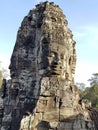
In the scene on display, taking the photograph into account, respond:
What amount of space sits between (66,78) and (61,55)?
1055mm

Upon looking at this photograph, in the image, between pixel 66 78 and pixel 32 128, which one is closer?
pixel 32 128

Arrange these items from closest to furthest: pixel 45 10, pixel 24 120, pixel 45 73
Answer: pixel 24 120, pixel 45 73, pixel 45 10

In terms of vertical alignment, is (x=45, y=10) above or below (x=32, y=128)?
above

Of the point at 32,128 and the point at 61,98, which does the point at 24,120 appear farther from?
the point at 61,98

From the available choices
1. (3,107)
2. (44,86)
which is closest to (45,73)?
(44,86)

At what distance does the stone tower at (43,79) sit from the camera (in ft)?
40.0

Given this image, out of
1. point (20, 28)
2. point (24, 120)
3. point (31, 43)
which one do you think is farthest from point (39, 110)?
point (20, 28)

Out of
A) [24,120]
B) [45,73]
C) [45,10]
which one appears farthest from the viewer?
[45,10]

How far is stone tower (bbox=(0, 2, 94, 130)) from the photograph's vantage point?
1220cm

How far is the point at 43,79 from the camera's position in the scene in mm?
12633

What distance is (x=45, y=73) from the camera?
1291 centimetres

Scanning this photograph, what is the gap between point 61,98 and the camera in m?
12.3

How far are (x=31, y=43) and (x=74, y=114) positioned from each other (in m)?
4.08

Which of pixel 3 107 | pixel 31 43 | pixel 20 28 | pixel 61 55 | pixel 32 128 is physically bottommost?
pixel 32 128
